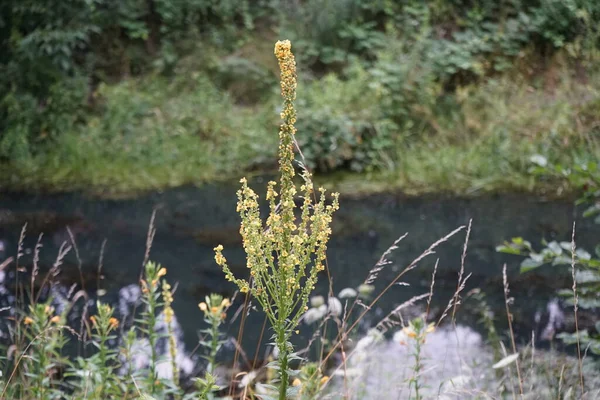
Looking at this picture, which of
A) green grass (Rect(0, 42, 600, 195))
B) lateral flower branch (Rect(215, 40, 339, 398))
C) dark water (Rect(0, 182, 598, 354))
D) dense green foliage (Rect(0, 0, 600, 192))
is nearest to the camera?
lateral flower branch (Rect(215, 40, 339, 398))

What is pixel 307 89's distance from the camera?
313 inches

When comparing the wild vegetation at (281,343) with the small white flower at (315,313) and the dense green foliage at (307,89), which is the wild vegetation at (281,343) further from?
the dense green foliage at (307,89)

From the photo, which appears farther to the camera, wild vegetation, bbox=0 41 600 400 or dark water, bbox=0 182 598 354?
dark water, bbox=0 182 598 354

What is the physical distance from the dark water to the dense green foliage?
2.00 feet

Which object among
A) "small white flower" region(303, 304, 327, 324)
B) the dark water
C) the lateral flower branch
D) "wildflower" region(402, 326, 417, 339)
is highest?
the lateral flower branch

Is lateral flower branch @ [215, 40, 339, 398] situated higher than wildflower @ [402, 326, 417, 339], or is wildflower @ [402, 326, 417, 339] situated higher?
lateral flower branch @ [215, 40, 339, 398]

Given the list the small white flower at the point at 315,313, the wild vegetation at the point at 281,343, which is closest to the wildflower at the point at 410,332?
the wild vegetation at the point at 281,343

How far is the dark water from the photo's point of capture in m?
4.20

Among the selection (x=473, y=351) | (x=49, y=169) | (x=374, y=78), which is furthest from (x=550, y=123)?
(x=49, y=169)

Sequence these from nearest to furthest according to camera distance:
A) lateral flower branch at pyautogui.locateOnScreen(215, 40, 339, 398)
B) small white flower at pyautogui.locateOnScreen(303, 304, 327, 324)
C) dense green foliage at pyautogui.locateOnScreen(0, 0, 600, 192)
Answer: lateral flower branch at pyautogui.locateOnScreen(215, 40, 339, 398) < small white flower at pyautogui.locateOnScreen(303, 304, 327, 324) < dense green foliage at pyautogui.locateOnScreen(0, 0, 600, 192)

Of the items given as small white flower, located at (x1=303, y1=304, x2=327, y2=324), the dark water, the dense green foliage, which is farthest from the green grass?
small white flower, located at (x1=303, y1=304, x2=327, y2=324)

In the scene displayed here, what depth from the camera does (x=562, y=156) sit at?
6.61m

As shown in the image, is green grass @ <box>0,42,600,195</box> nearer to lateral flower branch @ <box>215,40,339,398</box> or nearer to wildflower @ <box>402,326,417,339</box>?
wildflower @ <box>402,326,417,339</box>

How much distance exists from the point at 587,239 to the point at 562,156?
6.11ft
